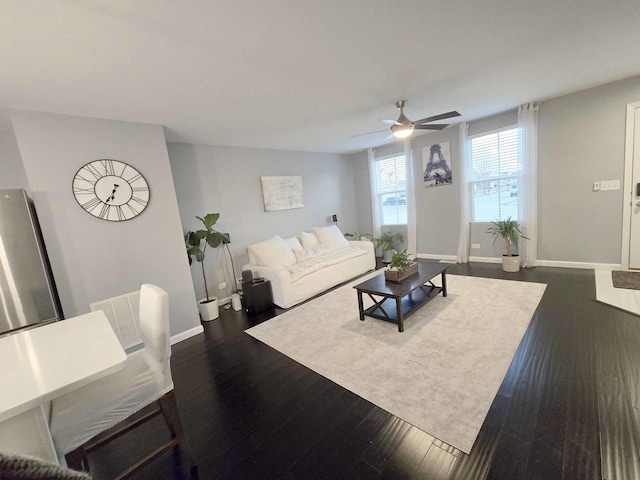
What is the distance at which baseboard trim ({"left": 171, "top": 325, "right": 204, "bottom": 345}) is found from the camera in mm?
3109

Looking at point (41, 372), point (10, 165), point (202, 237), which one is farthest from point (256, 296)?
point (10, 165)

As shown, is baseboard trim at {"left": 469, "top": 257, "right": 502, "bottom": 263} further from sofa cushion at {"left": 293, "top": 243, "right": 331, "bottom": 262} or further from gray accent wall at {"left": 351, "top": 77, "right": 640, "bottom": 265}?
sofa cushion at {"left": 293, "top": 243, "right": 331, "bottom": 262}

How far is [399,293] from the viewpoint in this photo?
2.70m

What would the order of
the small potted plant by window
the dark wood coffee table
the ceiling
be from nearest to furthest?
1. the ceiling
2. the dark wood coffee table
3. the small potted plant by window

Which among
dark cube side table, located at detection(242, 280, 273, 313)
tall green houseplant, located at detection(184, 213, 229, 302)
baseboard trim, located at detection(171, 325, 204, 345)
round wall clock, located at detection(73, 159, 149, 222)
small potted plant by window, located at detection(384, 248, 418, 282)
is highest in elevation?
round wall clock, located at detection(73, 159, 149, 222)

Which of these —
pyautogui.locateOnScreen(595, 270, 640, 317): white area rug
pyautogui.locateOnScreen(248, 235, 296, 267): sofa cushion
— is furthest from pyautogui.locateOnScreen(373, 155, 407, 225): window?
pyautogui.locateOnScreen(595, 270, 640, 317): white area rug

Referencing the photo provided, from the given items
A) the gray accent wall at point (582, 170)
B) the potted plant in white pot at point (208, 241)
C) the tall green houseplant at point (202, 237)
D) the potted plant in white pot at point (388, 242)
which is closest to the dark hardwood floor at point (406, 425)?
the potted plant in white pot at point (208, 241)

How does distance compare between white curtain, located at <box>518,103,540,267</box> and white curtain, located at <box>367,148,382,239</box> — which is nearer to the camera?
white curtain, located at <box>518,103,540,267</box>

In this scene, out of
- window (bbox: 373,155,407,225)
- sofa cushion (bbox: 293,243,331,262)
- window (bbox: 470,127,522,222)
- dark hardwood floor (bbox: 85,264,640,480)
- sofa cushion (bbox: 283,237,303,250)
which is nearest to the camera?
dark hardwood floor (bbox: 85,264,640,480)

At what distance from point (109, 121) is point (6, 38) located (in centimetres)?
124

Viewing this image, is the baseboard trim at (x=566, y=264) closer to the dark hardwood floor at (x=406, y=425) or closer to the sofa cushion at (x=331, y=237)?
the dark hardwood floor at (x=406, y=425)

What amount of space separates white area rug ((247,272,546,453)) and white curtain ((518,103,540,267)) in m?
0.94

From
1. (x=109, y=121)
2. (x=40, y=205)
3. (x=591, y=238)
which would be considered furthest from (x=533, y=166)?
(x=40, y=205)

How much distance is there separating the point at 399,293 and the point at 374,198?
152 inches
